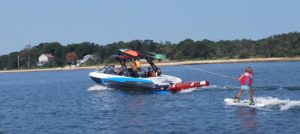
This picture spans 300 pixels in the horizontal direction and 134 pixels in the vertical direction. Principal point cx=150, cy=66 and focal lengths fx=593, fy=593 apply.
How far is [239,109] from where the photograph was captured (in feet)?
97.4

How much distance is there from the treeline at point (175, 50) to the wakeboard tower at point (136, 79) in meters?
100.0

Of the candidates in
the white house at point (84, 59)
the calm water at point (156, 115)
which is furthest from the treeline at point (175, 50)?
the calm water at point (156, 115)

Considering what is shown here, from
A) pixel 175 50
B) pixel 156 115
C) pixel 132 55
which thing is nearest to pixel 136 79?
pixel 132 55

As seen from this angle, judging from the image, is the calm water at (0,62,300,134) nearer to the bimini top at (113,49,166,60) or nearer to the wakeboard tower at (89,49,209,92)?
the wakeboard tower at (89,49,209,92)

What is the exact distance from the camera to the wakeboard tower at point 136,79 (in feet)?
138

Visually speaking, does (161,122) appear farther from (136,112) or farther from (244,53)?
Result: (244,53)

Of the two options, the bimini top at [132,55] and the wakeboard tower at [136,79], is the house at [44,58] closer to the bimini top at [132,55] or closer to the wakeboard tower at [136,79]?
the wakeboard tower at [136,79]

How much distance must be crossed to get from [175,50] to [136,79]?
373 ft

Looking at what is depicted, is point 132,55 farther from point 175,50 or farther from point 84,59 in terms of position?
point 84,59

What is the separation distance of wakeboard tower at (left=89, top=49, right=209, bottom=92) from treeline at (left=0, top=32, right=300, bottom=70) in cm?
9999

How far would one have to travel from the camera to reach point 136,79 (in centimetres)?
4347

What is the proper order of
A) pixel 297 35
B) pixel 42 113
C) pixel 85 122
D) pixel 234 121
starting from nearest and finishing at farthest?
1. pixel 234 121
2. pixel 85 122
3. pixel 42 113
4. pixel 297 35

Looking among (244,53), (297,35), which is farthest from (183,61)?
(297,35)

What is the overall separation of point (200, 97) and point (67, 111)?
891 centimetres
